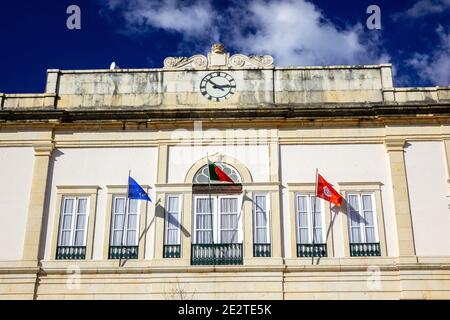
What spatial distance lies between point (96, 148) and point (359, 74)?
8129 millimetres

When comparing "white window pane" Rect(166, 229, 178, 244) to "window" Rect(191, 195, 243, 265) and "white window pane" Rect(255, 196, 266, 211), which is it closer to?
"window" Rect(191, 195, 243, 265)

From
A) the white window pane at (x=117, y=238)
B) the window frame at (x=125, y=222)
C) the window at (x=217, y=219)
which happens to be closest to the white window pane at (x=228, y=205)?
the window at (x=217, y=219)

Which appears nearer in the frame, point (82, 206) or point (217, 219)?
point (217, 219)

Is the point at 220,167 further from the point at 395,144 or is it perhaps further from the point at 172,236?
the point at 395,144

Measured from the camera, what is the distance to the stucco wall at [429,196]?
19.3 m

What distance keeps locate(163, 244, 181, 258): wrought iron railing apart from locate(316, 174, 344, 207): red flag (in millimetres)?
4077

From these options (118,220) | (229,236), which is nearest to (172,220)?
(118,220)

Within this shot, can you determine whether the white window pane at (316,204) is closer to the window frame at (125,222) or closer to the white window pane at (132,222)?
the window frame at (125,222)

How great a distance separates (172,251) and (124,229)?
150 cm

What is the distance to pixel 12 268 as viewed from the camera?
63.3 ft

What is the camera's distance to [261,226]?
65.0 feet

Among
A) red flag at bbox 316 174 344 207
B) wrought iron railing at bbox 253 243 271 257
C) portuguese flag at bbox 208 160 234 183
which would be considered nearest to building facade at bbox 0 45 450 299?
wrought iron railing at bbox 253 243 271 257

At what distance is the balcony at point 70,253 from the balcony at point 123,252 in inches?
30.1
